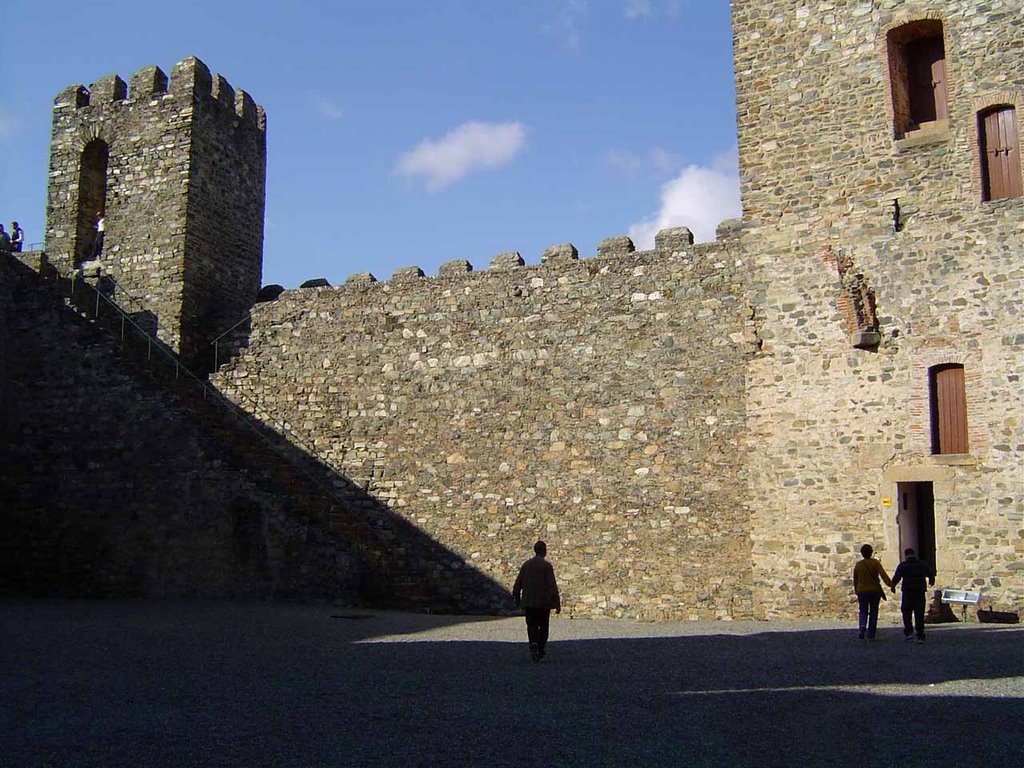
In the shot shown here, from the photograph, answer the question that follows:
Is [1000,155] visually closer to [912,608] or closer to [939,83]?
[939,83]

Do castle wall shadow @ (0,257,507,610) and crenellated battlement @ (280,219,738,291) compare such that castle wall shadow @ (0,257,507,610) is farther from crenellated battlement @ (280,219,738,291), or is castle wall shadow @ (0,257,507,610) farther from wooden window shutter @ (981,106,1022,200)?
wooden window shutter @ (981,106,1022,200)

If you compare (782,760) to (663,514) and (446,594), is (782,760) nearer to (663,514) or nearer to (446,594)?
(663,514)

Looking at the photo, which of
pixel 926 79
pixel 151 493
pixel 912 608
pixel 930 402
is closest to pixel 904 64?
pixel 926 79

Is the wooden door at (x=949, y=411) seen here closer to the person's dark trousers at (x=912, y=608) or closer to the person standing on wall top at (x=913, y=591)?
the person standing on wall top at (x=913, y=591)

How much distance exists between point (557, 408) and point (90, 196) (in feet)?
36.0

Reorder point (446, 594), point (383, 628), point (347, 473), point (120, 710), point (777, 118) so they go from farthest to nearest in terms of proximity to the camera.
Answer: point (347, 473) < point (446, 594) < point (777, 118) < point (383, 628) < point (120, 710)

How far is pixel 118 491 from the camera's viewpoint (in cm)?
1722

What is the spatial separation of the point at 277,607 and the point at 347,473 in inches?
123

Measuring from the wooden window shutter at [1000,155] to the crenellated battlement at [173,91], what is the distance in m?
13.8

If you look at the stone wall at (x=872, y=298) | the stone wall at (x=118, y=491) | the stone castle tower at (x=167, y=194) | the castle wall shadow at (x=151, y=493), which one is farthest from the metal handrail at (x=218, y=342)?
the stone wall at (x=872, y=298)

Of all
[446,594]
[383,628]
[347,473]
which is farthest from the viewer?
[347,473]

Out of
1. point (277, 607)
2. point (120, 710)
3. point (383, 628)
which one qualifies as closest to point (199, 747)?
point (120, 710)

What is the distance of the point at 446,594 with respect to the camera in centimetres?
1608

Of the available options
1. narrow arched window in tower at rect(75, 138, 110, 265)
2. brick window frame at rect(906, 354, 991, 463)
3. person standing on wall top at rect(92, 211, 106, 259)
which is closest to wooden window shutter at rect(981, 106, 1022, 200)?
brick window frame at rect(906, 354, 991, 463)
